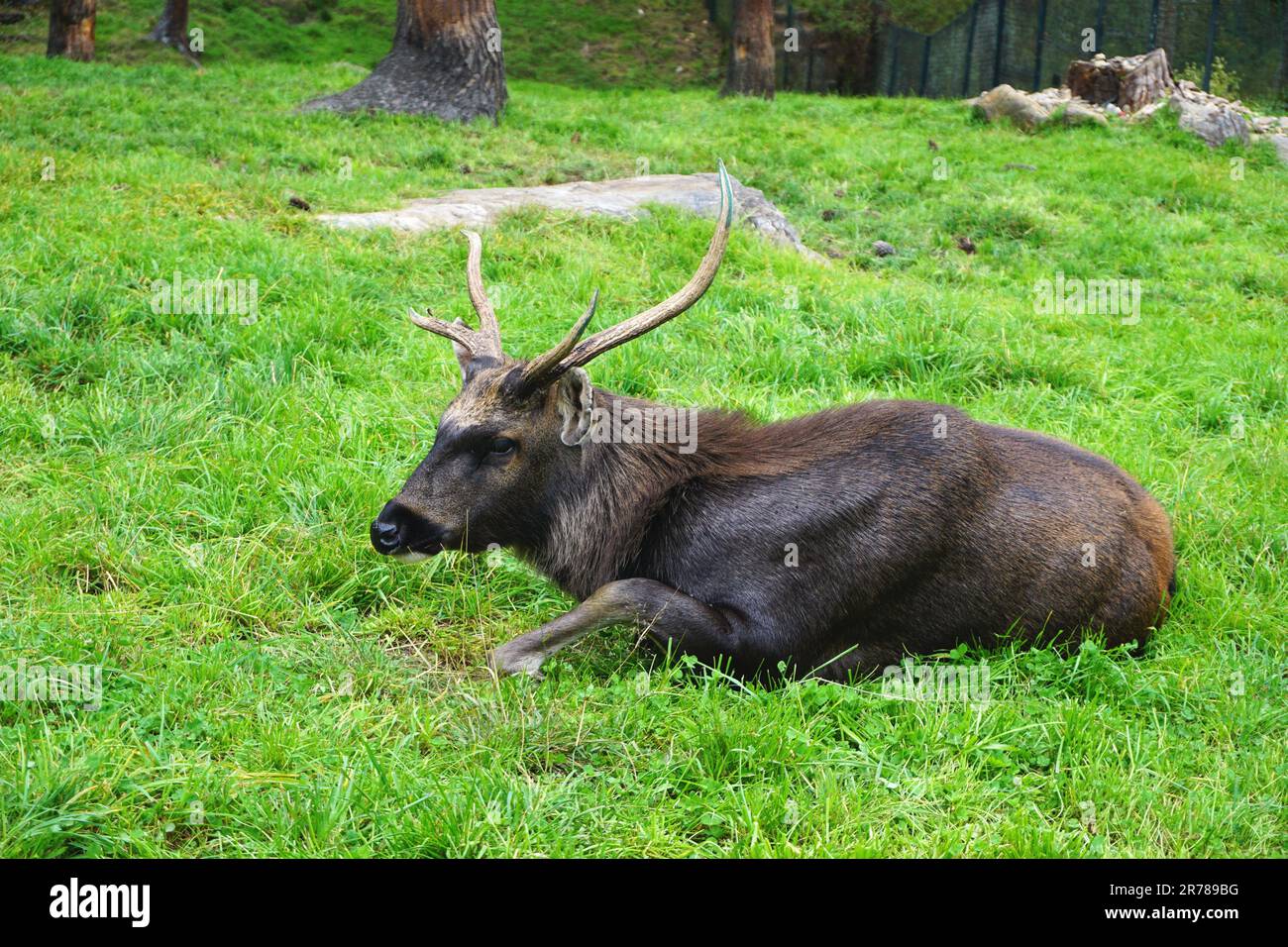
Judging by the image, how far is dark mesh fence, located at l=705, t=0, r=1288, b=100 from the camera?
1983 cm

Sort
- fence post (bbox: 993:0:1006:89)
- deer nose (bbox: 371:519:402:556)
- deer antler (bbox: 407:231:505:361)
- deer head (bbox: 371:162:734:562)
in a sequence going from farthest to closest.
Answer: fence post (bbox: 993:0:1006:89) → deer antler (bbox: 407:231:505:361) → deer head (bbox: 371:162:734:562) → deer nose (bbox: 371:519:402:556)

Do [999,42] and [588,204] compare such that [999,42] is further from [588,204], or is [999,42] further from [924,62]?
[588,204]

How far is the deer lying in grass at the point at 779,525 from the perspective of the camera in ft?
15.1

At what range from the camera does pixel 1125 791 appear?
383 centimetres

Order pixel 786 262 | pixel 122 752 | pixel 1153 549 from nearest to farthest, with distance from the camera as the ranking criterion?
pixel 122 752 < pixel 1153 549 < pixel 786 262

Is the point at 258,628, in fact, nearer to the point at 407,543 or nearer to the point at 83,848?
the point at 407,543

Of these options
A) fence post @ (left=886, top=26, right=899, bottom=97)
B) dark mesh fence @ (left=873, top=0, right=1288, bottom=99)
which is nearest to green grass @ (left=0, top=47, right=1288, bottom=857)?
dark mesh fence @ (left=873, top=0, right=1288, bottom=99)

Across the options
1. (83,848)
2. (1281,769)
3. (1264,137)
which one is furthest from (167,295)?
(1264,137)

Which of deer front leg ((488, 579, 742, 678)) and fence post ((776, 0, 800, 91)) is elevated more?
fence post ((776, 0, 800, 91))

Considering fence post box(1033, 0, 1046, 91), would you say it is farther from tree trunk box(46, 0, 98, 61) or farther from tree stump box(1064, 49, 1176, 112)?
tree trunk box(46, 0, 98, 61)

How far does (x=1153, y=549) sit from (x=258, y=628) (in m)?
3.70

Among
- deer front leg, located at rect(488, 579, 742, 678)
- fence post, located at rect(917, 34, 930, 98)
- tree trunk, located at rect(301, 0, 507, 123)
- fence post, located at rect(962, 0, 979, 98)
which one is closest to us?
deer front leg, located at rect(488, 579, 742, 678)

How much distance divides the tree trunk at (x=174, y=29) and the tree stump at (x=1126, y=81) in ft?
54.6

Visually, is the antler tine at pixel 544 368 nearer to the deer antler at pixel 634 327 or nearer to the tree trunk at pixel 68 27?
the deer antler at pixel 634 327
